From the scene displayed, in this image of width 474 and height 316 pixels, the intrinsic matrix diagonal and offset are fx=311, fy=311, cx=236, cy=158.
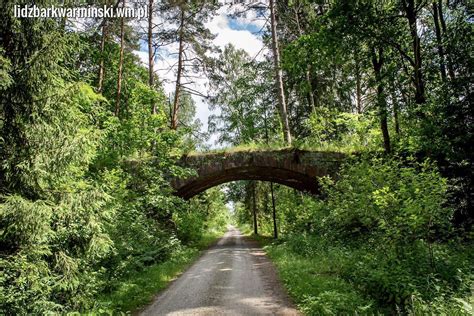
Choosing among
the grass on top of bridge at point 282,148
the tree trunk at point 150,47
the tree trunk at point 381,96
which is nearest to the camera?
the tree trunk at point 381,96

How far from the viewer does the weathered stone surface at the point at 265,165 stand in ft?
48.8

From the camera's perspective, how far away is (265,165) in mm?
15852

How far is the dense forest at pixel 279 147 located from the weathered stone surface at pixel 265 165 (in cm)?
53

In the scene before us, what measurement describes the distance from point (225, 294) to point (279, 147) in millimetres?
9415

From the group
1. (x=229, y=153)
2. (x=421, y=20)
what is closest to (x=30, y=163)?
(x=229, y=153)

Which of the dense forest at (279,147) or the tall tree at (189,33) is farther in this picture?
the tall tree at (189,33)

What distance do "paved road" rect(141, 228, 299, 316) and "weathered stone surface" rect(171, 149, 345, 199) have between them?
19.1ft

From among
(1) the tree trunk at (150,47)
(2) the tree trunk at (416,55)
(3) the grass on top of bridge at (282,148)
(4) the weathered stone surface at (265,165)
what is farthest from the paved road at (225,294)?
(1) the tree trunk at (150,47)

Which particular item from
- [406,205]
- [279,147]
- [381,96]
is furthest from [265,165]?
[406,205]

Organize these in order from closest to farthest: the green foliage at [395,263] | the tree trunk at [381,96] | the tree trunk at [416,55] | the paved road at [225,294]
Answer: the green foliage at [395,263], the paved road at [225,294], the tree trunk at [416,55], the tree trunk at [381,96]

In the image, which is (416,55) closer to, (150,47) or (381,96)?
(381,96)

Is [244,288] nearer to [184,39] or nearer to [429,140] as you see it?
[429,140]

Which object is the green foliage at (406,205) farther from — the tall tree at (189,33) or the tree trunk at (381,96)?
the tall tree at (189,33)

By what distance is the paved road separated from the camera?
252 inches
